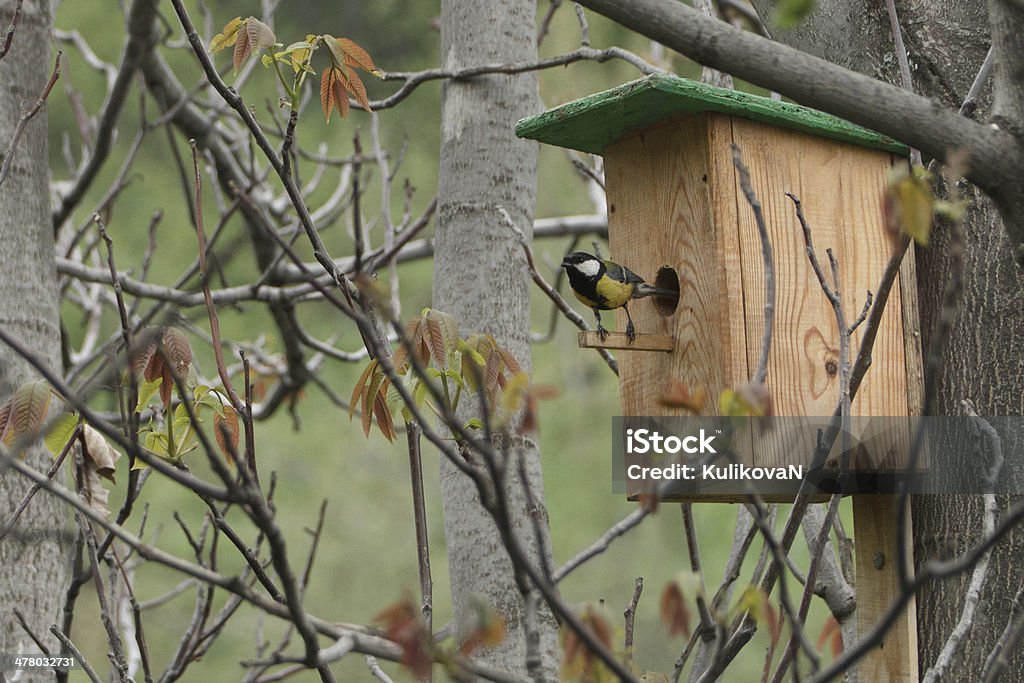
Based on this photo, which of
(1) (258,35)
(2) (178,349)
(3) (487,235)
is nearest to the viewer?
(2) (178,349)

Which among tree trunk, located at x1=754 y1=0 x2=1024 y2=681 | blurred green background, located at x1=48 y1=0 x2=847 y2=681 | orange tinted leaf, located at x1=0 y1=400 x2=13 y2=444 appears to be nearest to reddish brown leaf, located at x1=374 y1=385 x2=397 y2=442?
orange tinted leaf, located at x1=0 y1=400 x2=13 y2=444

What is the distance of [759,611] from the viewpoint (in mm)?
1139

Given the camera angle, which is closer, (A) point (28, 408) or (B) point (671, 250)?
(A) point (28, 408)

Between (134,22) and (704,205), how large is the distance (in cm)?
163

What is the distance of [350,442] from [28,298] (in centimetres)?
668

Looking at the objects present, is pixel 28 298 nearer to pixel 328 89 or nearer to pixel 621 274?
pixel 328 89

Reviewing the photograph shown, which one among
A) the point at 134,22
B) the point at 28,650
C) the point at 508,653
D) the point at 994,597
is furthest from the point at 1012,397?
the point at 134,22

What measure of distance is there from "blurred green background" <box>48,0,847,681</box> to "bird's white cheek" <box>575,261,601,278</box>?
552 centimetres

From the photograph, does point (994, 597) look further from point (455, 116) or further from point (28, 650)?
point (28, 650)

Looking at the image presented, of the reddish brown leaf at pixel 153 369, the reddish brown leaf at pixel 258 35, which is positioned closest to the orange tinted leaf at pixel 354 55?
the reddish brown leaf at pixel 258 35

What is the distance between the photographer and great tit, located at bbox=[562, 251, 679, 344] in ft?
7.41

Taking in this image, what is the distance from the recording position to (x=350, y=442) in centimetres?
896

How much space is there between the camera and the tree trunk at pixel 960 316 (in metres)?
1.97

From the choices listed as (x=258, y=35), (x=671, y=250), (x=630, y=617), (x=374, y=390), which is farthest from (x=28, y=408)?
(x=671, y=250)
